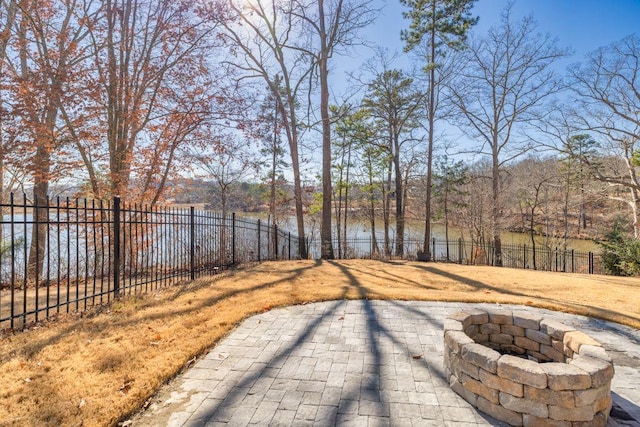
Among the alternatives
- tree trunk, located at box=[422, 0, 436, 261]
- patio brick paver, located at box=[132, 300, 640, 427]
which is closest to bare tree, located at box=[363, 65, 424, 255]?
tree trunk, located at box=[422, 0, 436, 261]

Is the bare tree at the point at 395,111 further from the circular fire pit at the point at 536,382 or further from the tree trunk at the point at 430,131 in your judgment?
the circular fire pit at the point at 536,382

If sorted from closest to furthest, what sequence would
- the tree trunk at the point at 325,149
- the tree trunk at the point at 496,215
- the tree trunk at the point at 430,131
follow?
the tree trunk at the point at 325,149, the tree trunk at the point at 430,131, the tree trunk at the point at 496,215

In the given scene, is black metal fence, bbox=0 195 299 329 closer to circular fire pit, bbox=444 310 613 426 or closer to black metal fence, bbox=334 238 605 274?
circular fire pit, bbox=444 310 613 426

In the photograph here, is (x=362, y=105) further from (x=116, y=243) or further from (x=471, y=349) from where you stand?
(x=471, y=349)

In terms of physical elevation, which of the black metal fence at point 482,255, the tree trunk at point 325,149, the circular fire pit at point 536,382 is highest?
the tree trunk at point 325,149

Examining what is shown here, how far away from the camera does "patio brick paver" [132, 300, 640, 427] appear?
2266 mm

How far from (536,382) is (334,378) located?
1561mm

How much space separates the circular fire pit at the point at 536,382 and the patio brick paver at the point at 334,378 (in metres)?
0.14

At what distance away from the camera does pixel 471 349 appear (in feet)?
8.05

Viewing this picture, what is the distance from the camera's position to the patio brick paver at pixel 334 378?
2266 millimetres

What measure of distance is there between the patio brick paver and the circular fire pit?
14cm

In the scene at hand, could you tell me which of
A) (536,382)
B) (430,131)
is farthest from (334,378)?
(430,131)

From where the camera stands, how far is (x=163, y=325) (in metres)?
4.02

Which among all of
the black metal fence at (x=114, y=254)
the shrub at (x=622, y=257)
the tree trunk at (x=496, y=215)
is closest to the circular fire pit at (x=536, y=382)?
the black metal fence at (x=114, y=254)
